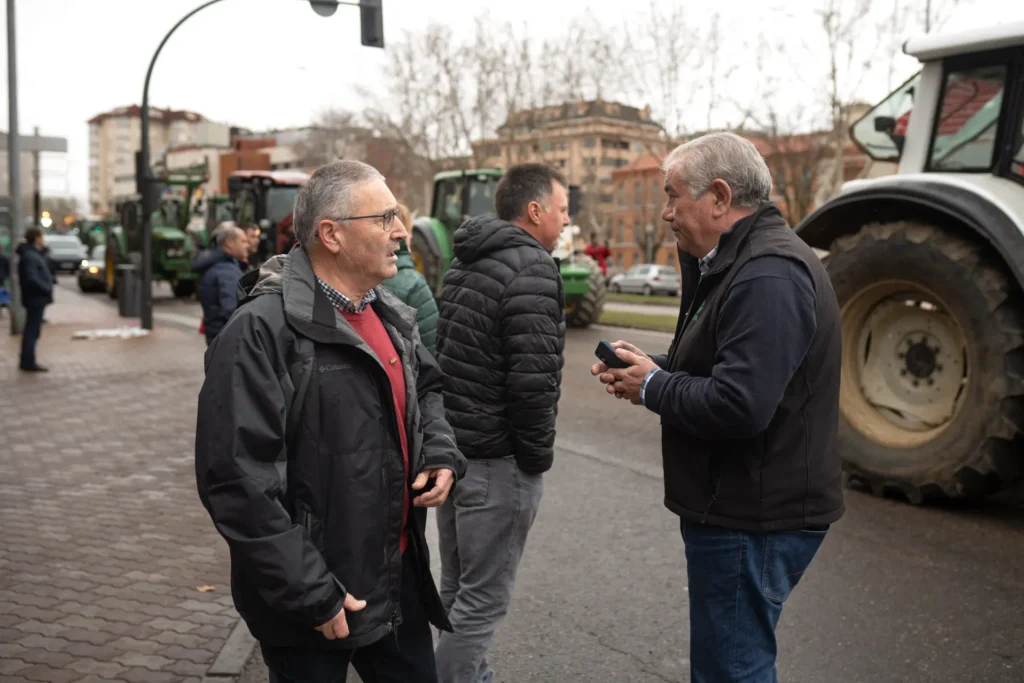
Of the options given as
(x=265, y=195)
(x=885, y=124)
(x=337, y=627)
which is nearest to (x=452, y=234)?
(x=265, y=195)

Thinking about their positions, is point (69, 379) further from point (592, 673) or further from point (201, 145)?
point (201, 145)

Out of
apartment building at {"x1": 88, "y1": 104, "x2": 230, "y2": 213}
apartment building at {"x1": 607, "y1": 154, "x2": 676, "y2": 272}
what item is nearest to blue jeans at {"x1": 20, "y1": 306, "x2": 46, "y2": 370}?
apartment building at {"x1": 607, "y1": 154, "x2": 676, "y2": 272}

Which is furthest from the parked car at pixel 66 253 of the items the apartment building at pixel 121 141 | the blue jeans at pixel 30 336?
the apartment building at pixel 121 141

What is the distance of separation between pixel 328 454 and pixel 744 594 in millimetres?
1121

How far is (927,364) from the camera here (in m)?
6.13

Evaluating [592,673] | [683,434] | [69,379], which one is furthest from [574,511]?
[69,379]

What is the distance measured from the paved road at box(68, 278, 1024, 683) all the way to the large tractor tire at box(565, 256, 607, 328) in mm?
10888

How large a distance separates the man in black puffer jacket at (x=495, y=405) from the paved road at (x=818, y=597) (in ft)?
2.39

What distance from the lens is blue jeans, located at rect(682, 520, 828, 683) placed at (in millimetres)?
2559

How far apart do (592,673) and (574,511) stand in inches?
90.5

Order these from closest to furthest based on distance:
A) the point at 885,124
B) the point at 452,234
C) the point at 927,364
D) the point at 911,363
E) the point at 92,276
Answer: the point at 927,364
the point at 911,363
the point at 885,124
the point at 452,234
the point at 92,276

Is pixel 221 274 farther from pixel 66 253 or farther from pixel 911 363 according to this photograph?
pixel 66 253

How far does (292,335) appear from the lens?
231cm

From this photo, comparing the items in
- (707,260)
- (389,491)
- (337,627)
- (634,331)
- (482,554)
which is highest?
(707,260)
